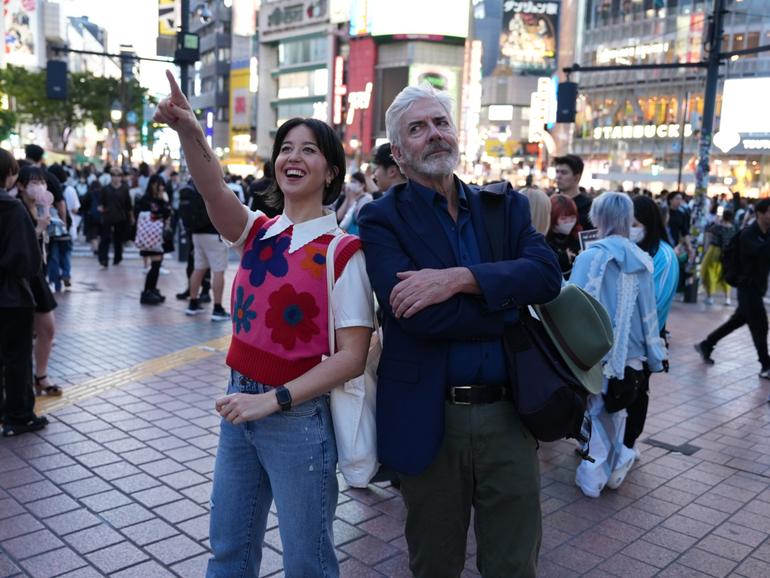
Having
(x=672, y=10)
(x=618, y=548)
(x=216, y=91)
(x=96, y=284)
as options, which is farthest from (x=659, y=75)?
(x=618, y=548)

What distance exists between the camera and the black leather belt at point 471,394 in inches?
90.2

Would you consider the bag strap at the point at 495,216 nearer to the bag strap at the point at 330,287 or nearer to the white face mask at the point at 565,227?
the bag strap at the point at 330,287

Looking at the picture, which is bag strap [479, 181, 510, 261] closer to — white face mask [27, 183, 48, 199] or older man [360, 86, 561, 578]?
older man [360, 86, 561, 578]

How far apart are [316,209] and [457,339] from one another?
25.0 inches

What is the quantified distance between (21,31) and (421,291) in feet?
320

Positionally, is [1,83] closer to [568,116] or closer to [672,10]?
[568,116]

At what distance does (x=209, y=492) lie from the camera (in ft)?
13.4

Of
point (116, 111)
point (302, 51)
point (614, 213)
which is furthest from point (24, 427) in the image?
point (302, 51)

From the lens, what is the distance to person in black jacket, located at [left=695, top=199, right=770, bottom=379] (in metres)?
7.39

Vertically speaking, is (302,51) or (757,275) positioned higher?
(302,51)

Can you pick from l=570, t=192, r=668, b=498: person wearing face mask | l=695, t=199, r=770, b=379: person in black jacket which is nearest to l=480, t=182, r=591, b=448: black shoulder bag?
l=570, t=192, r=668, b=498: person wearing face mask

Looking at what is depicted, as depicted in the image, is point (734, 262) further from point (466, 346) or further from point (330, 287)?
point (330, 287)

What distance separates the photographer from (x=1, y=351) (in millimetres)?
4777

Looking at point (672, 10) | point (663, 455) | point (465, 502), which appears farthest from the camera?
point (672, 10)
